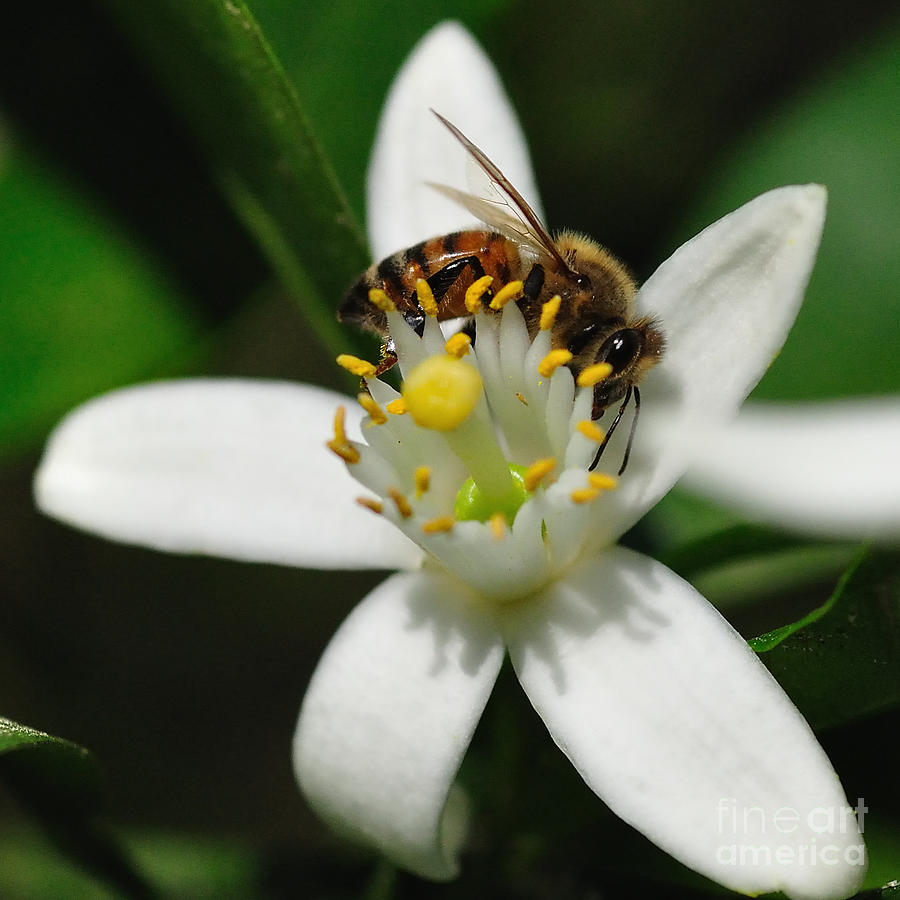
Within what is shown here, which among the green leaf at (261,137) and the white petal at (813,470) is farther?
the green leaf at (261,137)

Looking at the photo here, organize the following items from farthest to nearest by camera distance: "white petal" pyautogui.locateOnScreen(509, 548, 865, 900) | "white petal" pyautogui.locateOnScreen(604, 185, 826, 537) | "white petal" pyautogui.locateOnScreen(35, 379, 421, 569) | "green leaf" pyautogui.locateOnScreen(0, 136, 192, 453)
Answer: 1. "green leaf" pyautogui.locateOnScreen(0, 136, 192, 453)
2. "white petal" pyautogui.locateOnScreen(35, 379, 421, 569)
3. "white petal" pyautogui.locateOnScreen(604, 185, 826, 537)
4. "white petal" pyautogui.locateOnScreen(509, 548, 865, 900)

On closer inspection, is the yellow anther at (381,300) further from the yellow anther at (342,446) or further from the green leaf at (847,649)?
the green leaf at (847,649)

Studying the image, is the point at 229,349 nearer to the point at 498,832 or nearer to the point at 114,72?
the point at 114,72

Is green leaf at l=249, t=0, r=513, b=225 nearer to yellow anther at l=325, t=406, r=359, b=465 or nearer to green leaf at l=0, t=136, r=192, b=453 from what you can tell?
green leaf at l=0, t=136, r=192, b=453

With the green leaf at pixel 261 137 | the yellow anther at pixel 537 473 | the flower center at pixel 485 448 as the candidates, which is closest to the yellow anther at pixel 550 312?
the flower center at pixel 485 448

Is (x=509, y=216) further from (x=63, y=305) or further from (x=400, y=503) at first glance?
(x=63, y=305)

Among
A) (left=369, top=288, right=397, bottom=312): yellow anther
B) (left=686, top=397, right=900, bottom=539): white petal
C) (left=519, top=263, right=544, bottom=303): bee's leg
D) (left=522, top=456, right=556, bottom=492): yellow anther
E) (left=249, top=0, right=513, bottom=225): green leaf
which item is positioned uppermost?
(left=249, top=0, right=513, bottom=225): green leaf

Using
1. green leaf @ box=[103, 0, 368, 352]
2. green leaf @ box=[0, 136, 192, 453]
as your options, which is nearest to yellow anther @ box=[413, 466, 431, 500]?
green leaf @ box=[103, 0, 368, 352]
